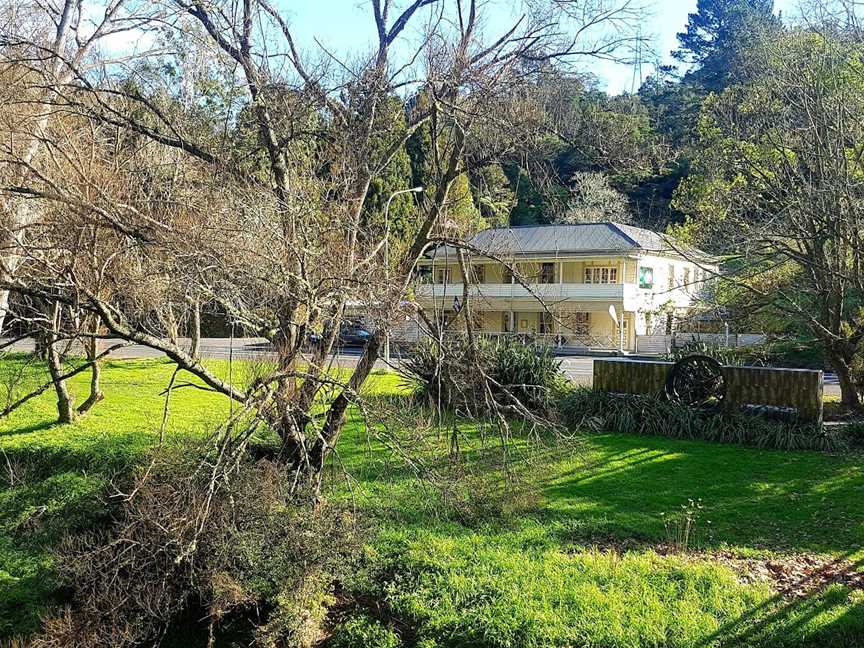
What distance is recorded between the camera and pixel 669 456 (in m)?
10.8

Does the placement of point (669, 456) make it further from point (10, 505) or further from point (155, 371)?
point (155, 371)

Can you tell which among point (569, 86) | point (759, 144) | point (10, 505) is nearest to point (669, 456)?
point (569, 86)

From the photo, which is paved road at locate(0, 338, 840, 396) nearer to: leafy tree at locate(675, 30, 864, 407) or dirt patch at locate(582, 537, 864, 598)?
leafy tree at locate(675, 30, 864, 407)

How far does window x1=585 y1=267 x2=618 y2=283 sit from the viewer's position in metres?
31.2

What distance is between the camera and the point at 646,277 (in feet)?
105

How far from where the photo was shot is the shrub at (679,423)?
11310 millimetres

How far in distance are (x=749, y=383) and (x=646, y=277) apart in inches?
793

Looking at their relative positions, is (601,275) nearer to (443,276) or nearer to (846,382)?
(846,382)

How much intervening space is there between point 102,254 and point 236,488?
251 centimetres

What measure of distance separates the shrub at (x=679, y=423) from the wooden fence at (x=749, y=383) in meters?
0.35

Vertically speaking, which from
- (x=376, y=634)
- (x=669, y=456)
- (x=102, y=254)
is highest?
(x=102, y=254)

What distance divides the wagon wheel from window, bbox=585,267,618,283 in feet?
60.2

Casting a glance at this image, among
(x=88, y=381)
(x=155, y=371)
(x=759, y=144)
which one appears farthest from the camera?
(x=155, y=371)

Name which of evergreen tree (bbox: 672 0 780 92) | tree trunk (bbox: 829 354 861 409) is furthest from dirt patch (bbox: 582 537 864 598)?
evergreen tree (bbox: 672 0 780 92)
